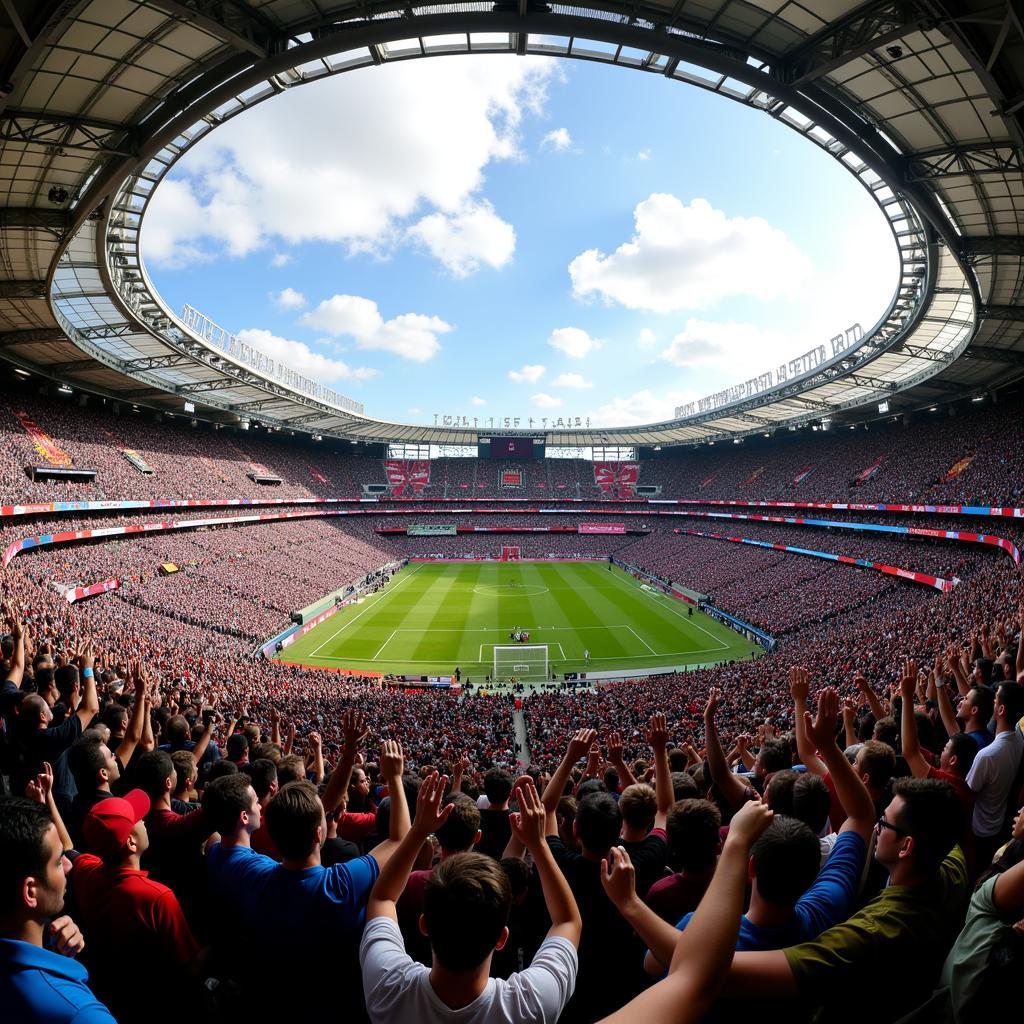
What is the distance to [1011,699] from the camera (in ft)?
17.9

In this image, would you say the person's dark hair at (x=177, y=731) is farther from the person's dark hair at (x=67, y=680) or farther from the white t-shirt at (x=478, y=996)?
the white t-shirt at (x=478, y=996)

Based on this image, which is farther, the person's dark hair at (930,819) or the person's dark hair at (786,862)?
the person's dark hair at (930,819)

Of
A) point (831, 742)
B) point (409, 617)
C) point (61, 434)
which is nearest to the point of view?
point (831, 742)

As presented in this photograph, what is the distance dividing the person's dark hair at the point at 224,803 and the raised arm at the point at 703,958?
266 centimetres

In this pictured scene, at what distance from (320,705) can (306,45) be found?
19660 mm

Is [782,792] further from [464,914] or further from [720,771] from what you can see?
[464,914]

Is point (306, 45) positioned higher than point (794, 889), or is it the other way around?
point (306, 45)

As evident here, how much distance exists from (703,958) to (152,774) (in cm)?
421

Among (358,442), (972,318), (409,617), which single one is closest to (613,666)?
(409,617)

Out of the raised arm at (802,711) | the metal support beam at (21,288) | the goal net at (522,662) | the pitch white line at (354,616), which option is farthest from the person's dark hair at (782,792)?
the pitch white line at (354,616)

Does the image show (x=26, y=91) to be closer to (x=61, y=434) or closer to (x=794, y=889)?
(x=794, y=889)

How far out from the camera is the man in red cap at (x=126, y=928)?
287cm

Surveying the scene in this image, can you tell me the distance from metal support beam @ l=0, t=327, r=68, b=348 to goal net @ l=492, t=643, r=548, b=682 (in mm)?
27908

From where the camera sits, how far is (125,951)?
286 cm
